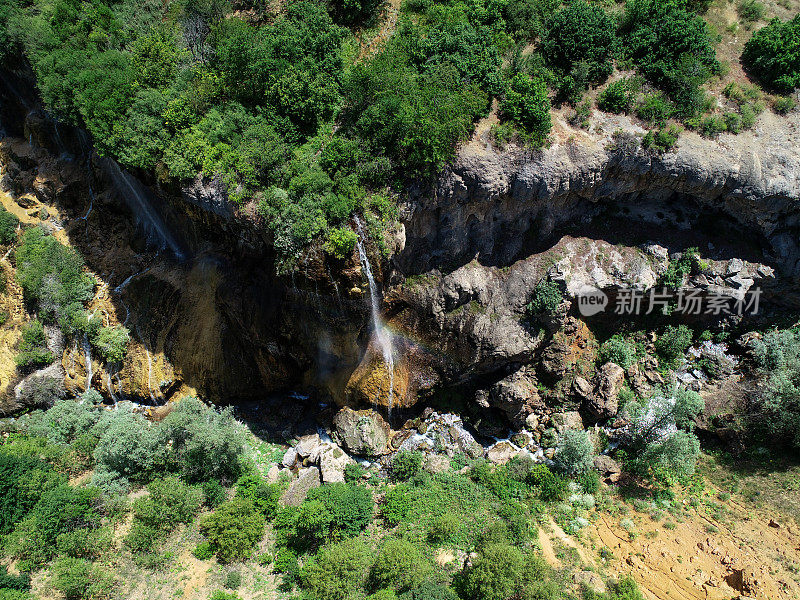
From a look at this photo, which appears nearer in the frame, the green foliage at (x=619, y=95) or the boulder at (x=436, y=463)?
the green foliage at (x=619, y=95)

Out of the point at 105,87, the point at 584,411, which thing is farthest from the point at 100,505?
the point at 584,411

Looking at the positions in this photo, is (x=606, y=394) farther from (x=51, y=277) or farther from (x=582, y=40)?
(x=51, y=277)

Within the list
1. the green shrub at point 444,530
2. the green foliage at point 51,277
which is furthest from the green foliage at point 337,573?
the green foliage at point 51,277

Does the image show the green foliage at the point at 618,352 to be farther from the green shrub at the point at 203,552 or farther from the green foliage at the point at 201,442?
the green shrub at the point at 203,552

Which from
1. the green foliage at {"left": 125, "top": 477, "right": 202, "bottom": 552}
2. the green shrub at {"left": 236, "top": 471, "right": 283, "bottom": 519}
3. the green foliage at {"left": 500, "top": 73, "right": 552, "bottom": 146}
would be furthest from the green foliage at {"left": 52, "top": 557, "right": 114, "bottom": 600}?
the green foliage at {"left": 500, "top": 73, "right": 552, "bottom": 146}

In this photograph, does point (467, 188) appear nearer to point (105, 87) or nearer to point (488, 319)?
point (488, 319)

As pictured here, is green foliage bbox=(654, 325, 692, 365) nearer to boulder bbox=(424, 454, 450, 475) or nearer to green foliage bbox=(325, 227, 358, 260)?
boulder bbox=(424, 454, 450, 475)
